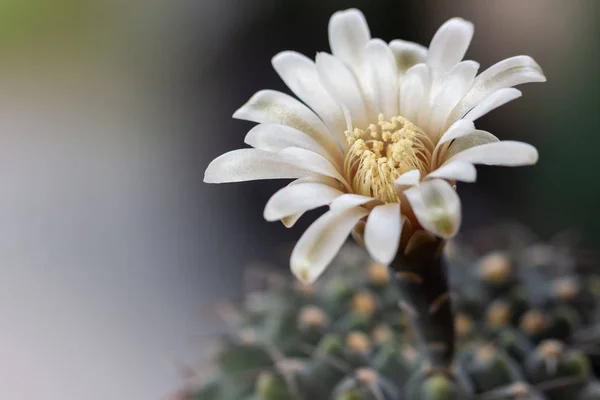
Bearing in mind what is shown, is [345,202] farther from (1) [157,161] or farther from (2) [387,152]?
(1) [157,161]

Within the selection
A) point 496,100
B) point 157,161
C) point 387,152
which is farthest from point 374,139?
point 157,161

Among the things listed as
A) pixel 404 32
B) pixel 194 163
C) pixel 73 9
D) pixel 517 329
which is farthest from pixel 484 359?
pixel 73 9

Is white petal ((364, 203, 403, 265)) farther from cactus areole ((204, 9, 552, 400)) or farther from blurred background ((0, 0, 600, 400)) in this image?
blurred background ((0, 0, 600, 400))

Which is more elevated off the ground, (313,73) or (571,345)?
(313,73)

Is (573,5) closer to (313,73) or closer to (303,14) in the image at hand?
(303,14)

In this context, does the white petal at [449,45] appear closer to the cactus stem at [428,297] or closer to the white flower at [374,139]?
the white flower at [374,139]

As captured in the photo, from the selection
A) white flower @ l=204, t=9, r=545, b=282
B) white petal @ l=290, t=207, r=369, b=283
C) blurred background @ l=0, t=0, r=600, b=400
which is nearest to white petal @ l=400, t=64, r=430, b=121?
white flower @ l=204, t=9, r=545, b=282
